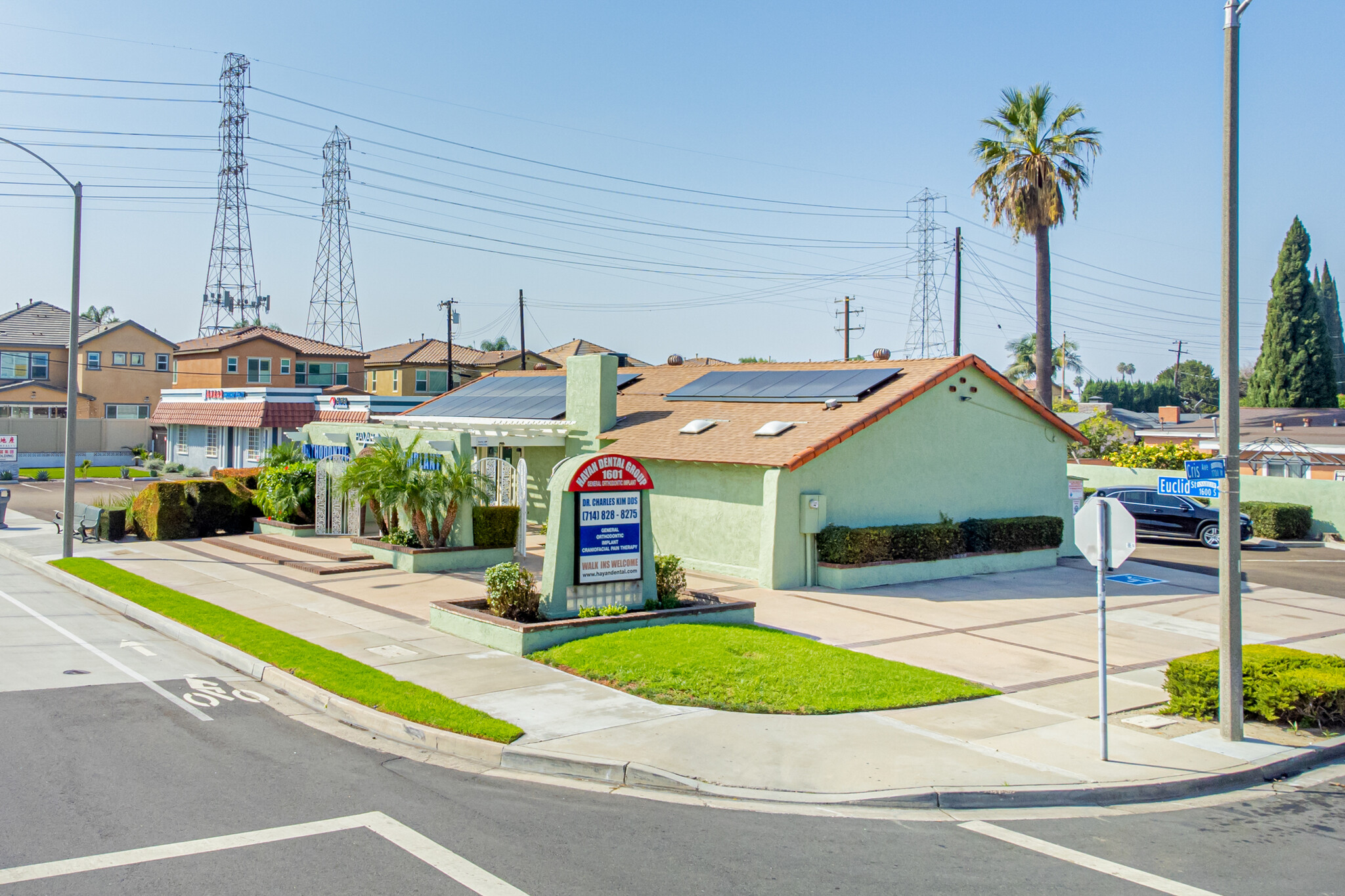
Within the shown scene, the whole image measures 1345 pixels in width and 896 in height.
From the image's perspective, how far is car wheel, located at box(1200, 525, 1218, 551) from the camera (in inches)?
1209

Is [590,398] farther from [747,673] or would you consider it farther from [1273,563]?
[1273,563]

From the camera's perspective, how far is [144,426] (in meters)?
69.2

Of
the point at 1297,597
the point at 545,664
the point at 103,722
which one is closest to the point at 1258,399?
the point at 1297,597

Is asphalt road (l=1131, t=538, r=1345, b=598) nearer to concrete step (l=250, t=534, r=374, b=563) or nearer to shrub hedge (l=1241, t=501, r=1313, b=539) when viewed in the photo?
shrub hedge (l=1241, t=501, r=1313, b=539)

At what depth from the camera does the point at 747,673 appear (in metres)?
12.5

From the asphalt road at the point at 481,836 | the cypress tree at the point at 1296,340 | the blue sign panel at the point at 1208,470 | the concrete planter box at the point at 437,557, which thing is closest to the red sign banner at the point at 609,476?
the asphalt road at the point at 481,836

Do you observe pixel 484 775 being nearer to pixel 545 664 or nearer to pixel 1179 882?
pixel 545 664

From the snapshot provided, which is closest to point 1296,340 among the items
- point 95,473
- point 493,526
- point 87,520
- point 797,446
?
point 797,446

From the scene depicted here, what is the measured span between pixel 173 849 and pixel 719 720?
5603mm

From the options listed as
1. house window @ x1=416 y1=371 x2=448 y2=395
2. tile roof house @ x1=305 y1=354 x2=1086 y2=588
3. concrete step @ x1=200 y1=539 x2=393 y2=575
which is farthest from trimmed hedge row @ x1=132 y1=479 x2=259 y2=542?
house window @ x1=416 y1=371 x2=448 y2=395

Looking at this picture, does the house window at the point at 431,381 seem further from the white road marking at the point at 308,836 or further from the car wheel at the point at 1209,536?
the white road marking at the point at 308,836

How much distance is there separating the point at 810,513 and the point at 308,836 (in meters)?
14.5

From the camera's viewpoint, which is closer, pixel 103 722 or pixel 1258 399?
pixel 103 722

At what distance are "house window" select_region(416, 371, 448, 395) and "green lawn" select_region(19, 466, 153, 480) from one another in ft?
53.6
